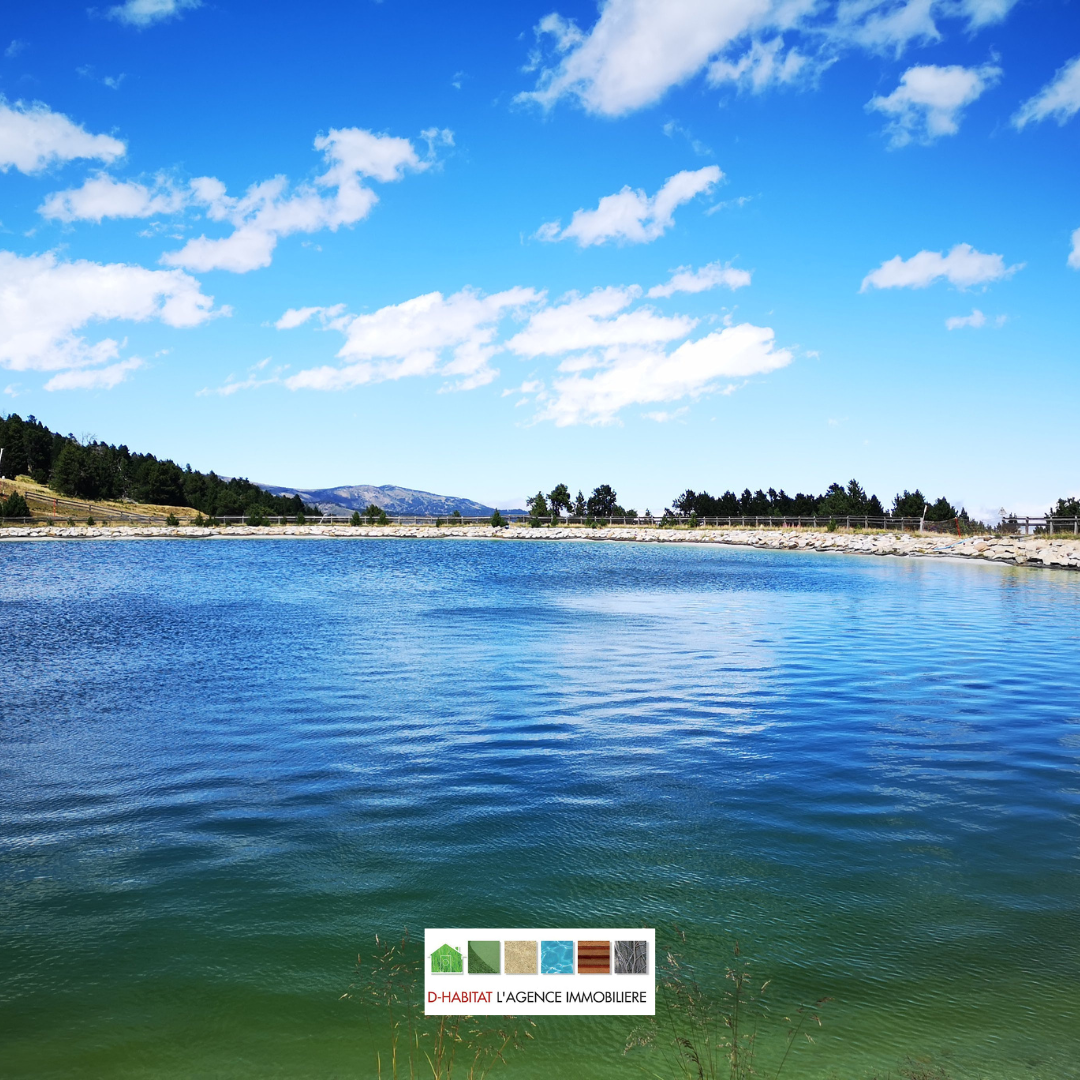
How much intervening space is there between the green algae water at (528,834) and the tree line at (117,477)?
334 feet

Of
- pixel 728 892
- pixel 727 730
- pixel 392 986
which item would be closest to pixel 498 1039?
pixel 392 986

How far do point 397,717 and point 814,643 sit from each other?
11.0 m

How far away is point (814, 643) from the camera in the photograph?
61.7 feet

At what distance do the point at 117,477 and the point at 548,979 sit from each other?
135m

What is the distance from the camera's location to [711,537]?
79812mm

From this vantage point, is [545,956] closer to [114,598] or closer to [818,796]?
[818,796]

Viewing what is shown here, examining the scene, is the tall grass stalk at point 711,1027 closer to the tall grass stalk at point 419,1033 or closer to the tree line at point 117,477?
the tall grass stalk at point 419,1033

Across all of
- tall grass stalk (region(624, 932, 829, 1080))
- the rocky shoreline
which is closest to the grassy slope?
the rocky shoreline

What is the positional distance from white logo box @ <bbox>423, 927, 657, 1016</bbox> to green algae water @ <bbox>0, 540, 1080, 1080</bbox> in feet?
4.62

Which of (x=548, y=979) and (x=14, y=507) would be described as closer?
(x=548, y=979)

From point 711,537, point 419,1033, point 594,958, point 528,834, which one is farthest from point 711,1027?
point 711,537

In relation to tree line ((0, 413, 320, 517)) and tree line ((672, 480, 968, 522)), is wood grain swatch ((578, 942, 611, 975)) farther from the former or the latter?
tree line ((0, 413, 320, 517))

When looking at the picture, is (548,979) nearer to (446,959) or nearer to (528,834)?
(446,959)

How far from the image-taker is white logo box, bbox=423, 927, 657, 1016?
9.79ft
